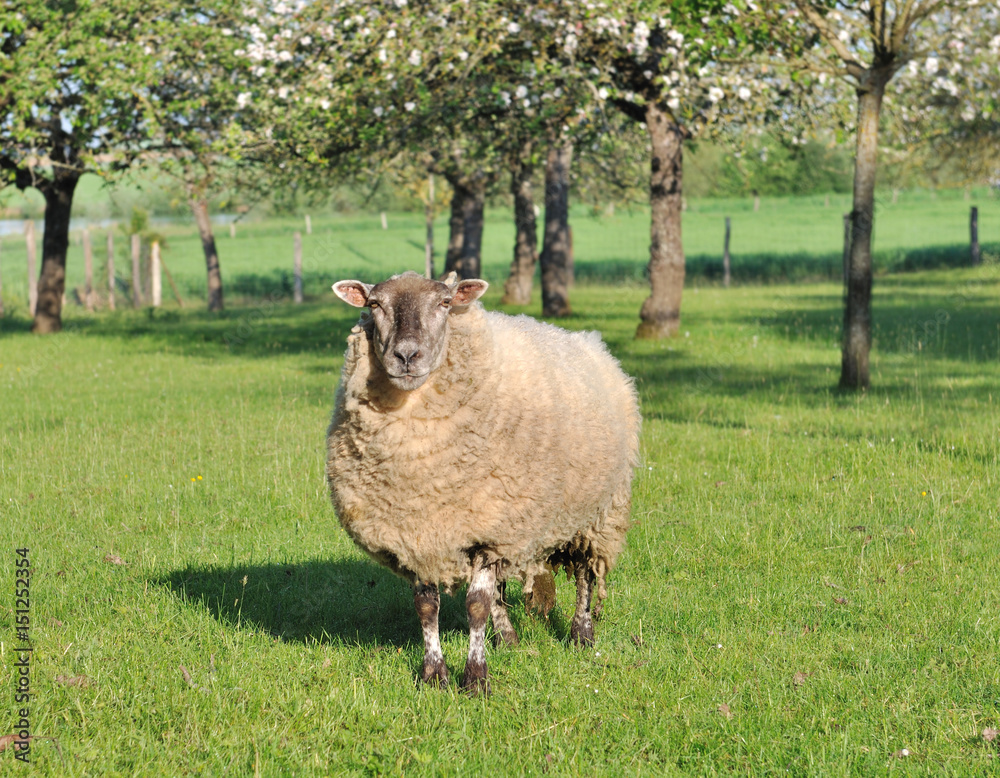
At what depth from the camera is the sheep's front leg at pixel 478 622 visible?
4.64 metres

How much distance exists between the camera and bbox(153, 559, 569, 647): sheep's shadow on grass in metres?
5.43

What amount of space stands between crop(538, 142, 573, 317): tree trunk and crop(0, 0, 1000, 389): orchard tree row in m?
1.89

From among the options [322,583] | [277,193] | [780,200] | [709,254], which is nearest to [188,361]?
[277,193]

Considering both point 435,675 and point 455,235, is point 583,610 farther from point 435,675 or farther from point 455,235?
point 455,235

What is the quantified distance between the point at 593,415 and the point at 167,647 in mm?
2415

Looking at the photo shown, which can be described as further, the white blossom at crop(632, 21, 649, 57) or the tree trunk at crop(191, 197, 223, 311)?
the tree trunk at crop(191, 197, 223, 311)

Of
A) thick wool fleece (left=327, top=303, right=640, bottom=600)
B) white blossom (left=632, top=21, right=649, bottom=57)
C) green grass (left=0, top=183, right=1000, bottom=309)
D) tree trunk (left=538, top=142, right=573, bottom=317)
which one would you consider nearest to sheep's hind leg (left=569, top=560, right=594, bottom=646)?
thick wool fleece (left=327, top=303, right=640, bottom=600)

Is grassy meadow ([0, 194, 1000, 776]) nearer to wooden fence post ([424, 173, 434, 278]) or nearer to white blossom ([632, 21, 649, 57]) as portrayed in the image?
white blossom ([632, 21, 649, 57])

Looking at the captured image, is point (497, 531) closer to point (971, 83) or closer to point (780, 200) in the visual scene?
point (971, 83)

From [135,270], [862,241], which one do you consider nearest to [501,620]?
[862,241]

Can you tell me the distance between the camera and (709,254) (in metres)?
44.1

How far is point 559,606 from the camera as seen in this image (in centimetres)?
596

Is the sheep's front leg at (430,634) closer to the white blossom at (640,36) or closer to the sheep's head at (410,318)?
the sheep's head at (410,318)

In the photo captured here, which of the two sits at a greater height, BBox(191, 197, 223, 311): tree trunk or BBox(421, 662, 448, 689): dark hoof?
BBox(191, 197, 223, 311): tree trunk
